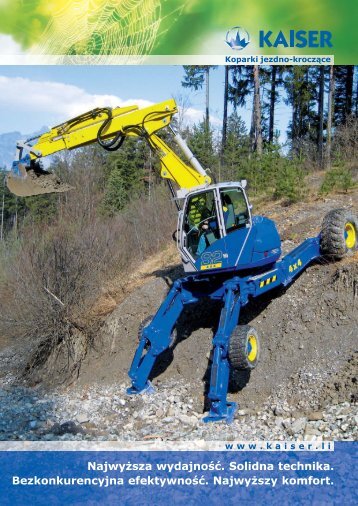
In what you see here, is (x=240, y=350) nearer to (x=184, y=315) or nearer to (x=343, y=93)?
(x=184, y=315)

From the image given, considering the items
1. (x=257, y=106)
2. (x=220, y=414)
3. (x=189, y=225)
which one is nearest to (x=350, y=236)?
(x=189, y=225)

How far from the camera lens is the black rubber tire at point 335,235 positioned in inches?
349

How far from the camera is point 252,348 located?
23.0 feet

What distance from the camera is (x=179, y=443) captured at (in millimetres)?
5902

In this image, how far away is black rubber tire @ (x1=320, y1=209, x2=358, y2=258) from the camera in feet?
29.1

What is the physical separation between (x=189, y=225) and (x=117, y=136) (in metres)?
1.60

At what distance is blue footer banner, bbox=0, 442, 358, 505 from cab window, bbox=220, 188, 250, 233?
3.59m

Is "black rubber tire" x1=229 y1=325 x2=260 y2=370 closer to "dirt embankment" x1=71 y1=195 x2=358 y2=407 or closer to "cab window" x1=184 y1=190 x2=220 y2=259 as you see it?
"dirt embankment" x1=71 y1=195 x2=358 y2=407

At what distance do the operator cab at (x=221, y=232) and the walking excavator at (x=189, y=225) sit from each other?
0.01 meters

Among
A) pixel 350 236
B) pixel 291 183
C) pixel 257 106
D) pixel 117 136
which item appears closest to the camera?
pixel 117 136

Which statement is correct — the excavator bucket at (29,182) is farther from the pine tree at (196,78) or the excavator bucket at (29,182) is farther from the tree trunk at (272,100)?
the tree trunk at (272,100)

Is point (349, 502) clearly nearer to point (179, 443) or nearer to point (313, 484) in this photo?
point (313, 484)

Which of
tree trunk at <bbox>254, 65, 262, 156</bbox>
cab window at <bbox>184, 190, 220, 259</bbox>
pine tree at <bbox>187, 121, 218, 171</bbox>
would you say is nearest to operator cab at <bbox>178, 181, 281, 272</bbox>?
cab window at <bbox>184, 190, 220, 259</bbox>

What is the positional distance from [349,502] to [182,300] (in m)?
4.03
